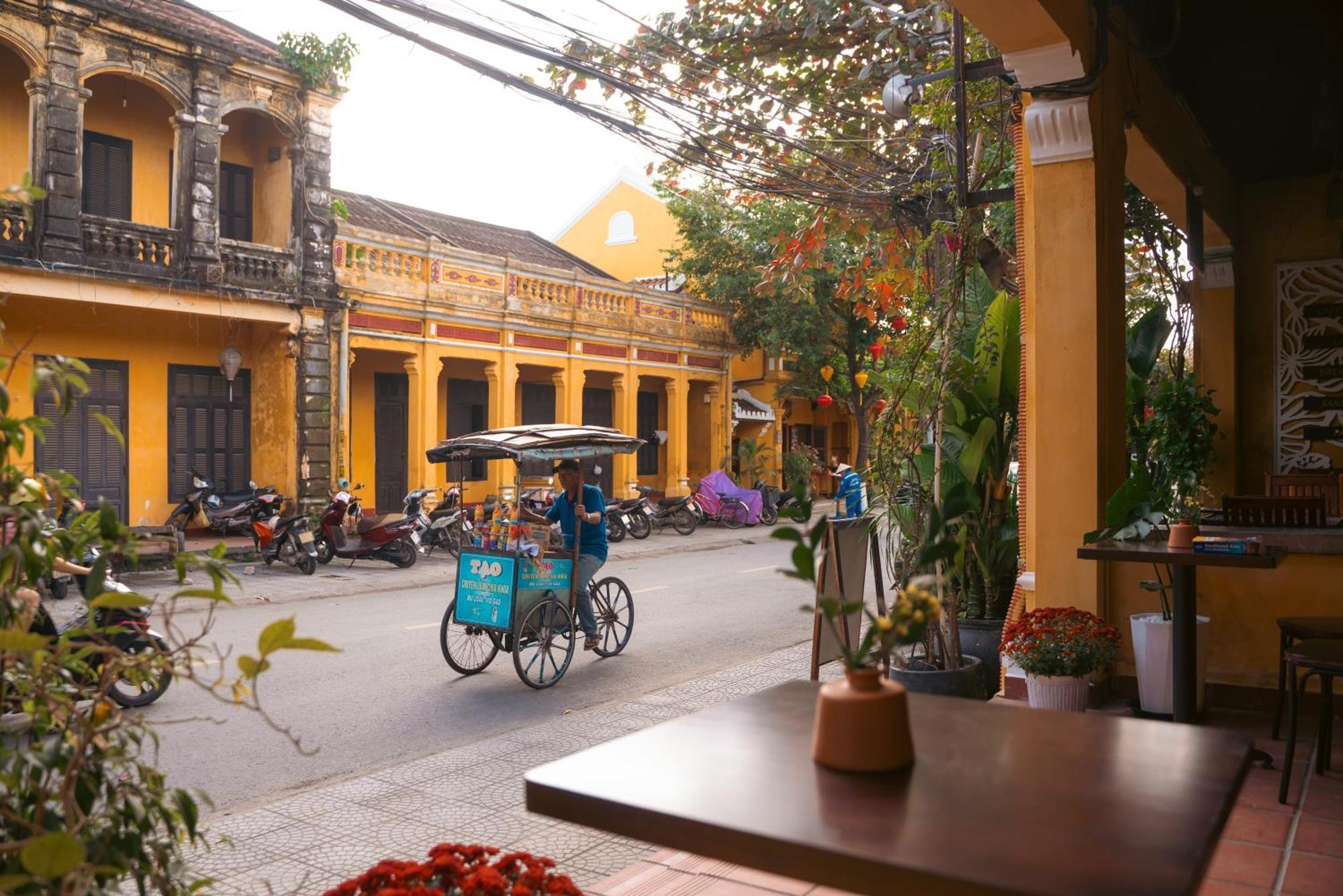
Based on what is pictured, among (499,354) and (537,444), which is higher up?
(499,354)

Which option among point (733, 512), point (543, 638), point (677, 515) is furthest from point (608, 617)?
point (733, 512)

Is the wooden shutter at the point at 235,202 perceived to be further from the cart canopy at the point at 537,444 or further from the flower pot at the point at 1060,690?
the flower pot at the point at 1060,690

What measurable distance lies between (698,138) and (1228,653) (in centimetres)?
640

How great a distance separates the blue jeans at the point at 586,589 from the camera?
8164mm

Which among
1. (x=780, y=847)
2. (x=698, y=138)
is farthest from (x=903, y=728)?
(x=698, y=138)

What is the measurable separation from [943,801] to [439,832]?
11.3ft

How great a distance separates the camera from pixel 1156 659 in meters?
5.03

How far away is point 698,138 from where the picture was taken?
32.0 ft

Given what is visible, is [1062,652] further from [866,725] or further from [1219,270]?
[1219,270]

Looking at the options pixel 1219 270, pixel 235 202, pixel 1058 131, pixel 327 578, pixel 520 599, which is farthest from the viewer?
pixel 235 202

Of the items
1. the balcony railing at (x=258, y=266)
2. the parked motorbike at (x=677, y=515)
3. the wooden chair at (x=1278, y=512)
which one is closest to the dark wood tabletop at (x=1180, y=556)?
the wooden chair at (x=1278, y=512)

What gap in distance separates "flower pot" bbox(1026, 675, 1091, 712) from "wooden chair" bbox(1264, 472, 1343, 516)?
280cm

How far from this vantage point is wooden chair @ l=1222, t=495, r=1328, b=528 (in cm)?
543

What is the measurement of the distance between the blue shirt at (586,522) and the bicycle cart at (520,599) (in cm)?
15
